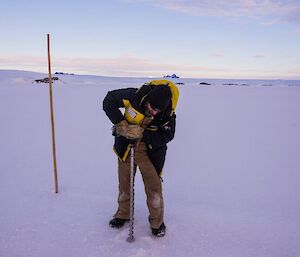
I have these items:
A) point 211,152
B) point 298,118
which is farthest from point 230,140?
point 298,118

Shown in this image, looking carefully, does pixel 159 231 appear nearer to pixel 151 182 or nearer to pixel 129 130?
pixel 151 182

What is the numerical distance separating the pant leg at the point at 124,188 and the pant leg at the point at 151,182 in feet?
0.41

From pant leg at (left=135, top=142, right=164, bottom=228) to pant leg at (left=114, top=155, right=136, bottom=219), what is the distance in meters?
0.13

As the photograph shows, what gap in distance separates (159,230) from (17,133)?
499 centimetres

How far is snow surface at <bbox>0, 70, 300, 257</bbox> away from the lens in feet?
8.96

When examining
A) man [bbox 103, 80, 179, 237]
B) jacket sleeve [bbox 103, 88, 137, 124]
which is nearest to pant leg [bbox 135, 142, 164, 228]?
man [bbox 103, 80, 179, 237]

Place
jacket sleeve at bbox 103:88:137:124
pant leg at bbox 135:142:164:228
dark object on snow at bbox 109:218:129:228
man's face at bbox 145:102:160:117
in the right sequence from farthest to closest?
1. dark object on snow at bbox 109:218:129:228
2. pant leg at bbox 135:142:164:228
3. jacket sleeve at bbox 103:88:137:124
4. man's face at bbox 145:102:160:117

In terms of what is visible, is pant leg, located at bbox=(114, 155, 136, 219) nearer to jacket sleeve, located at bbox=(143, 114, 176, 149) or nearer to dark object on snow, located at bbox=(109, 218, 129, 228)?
dark object on snow, located at bbox=(109, 218, 129, 228)

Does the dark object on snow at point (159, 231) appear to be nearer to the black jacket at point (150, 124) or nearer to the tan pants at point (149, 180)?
the tan pants at point (149, 180)

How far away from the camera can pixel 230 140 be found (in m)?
6.70

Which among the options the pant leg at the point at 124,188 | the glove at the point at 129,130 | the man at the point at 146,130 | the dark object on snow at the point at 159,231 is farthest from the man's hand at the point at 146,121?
the dark object on snow at the point at 159,231

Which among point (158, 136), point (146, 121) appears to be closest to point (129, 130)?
point (146, 121)

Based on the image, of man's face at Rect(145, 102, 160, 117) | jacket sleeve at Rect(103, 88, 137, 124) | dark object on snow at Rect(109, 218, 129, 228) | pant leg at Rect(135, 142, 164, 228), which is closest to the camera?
A: man's face at Rect(145, 102, 160, 117)

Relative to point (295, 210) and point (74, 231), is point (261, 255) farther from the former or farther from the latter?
point (74, 231)
